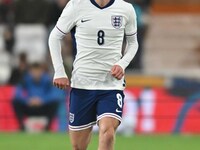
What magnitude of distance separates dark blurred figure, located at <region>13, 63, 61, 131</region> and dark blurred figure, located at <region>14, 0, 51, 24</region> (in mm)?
3114

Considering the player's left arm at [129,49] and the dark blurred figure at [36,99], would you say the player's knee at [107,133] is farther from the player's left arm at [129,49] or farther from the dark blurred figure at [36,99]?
the dark blurred figure at [36,99]

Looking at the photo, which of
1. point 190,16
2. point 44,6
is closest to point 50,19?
point 44,6

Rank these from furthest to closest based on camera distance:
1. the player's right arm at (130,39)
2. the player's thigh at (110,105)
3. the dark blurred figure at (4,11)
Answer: the dark blurred figure at (4,11)
the player's right arm at (130,39)
the player's thigh at (110,105)

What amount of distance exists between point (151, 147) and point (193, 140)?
169cm

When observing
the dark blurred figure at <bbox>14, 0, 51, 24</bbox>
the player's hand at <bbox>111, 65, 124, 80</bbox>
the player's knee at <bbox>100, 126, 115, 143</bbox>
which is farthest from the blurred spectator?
the player's knee at <bbox>100, 126, 115, 143</bbox>

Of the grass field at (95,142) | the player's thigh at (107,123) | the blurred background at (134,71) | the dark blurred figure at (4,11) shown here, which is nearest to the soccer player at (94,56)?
the player's thigh at (107,123)

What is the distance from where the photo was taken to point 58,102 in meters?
18.7

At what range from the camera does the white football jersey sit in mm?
10297

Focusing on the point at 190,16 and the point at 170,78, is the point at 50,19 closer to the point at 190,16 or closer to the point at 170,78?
the point at 170,78

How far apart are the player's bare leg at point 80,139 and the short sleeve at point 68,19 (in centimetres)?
113

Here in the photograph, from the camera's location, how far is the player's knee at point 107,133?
986cm

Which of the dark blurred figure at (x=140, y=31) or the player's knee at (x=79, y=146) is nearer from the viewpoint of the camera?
the player's knee at (x=79, y=146)

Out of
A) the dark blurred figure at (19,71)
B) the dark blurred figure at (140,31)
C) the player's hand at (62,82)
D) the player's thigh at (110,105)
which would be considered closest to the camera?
the player's thigh at (110,105)

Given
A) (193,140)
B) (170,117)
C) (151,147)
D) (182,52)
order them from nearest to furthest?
(151,147), (193,140), (170,117), (182,52)
